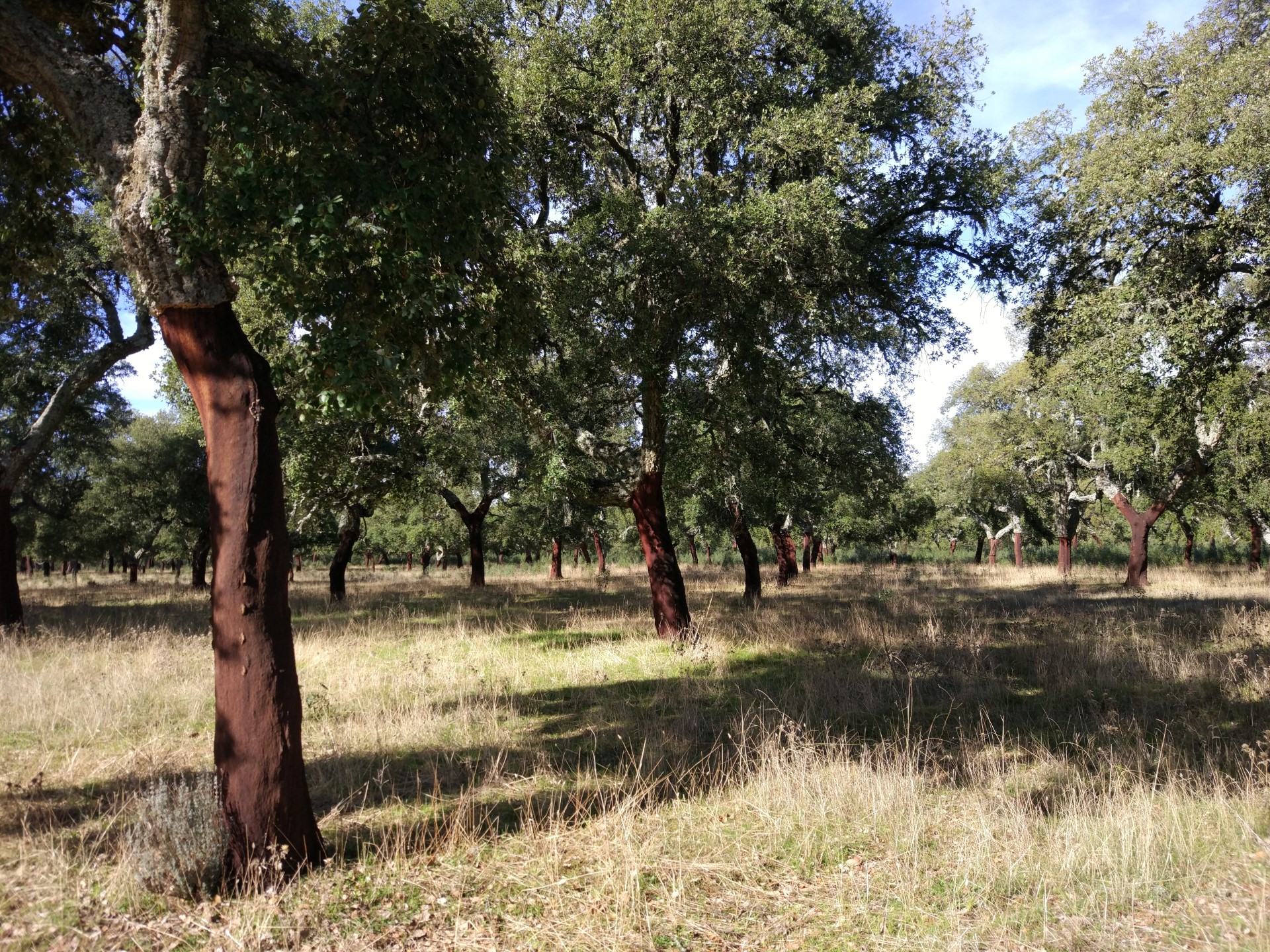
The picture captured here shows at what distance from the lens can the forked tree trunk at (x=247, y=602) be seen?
13.3 ft

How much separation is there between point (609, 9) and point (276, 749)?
1064cm

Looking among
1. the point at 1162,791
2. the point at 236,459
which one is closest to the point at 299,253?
the point at 236,459

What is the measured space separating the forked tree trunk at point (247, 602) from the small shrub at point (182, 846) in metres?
0.10

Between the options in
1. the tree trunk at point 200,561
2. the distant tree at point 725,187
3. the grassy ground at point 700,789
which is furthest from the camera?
the tree trunk at point 200,561

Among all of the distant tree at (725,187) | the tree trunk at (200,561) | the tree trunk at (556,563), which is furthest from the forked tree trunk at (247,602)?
the tree trunk at (556,563)

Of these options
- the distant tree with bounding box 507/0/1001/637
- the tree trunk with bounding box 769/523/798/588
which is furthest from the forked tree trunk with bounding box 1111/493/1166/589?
the distant tree with bounding box 507/0/1001/637

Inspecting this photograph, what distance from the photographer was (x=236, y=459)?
4.29m

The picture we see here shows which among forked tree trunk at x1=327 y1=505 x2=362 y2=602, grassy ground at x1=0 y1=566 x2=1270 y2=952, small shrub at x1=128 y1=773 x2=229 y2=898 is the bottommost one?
grassy ground at x1=0 y1=566 x2=1270 y2=952

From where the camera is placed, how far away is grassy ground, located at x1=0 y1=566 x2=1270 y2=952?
359cm

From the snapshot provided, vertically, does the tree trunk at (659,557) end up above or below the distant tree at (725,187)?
below

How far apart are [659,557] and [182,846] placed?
8.57 meters

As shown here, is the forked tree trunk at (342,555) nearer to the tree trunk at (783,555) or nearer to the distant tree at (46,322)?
the distant tree at (46,322)

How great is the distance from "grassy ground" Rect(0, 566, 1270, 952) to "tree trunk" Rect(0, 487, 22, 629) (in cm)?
234

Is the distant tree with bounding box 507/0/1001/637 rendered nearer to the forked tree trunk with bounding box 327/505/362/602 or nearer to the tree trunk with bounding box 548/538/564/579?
the forked tree trunk with bounding box 327/505/362/602
